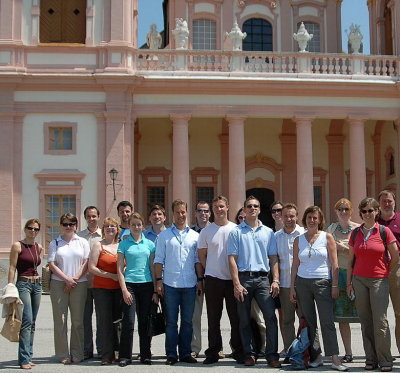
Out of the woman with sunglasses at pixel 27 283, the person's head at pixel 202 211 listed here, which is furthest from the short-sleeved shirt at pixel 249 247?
the woman with sunglasses at pixel 27 283

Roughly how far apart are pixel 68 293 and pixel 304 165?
15988 mm

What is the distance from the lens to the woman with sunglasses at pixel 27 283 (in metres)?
8.79

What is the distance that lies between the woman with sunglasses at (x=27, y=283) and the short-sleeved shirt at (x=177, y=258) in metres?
1.60

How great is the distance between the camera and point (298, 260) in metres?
8.77

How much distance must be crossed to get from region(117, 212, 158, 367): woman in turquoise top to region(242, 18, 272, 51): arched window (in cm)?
2019

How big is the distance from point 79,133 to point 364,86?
1016cm

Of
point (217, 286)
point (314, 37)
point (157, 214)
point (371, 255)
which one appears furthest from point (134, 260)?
point (314, 37)

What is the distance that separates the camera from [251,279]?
885 cm

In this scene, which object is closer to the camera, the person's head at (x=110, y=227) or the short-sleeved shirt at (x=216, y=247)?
the short-sleeved shirt at (x=216, y=247)

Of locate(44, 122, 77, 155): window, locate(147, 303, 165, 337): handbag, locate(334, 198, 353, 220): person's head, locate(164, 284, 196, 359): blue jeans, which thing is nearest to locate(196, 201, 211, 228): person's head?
locate(164, 284, 196, 359): blue jeans

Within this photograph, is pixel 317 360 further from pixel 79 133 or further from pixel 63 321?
pixel 79 133

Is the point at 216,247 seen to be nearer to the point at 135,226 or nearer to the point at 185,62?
the point at 135,226

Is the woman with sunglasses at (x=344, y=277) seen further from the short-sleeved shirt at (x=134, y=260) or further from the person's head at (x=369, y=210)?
the short-sleeved shirt at (x=134, y=260)

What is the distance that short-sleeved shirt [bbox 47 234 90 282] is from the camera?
9.21 meters
